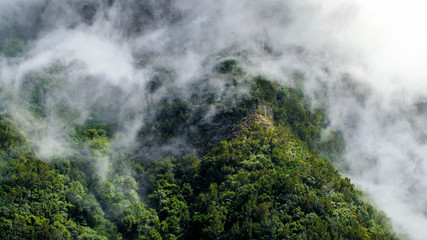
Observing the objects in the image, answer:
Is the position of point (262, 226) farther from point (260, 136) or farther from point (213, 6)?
point (213, 6)

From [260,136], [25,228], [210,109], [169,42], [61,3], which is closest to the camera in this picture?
[25,228]

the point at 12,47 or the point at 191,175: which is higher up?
the point at 12,47

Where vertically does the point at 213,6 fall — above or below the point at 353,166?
above

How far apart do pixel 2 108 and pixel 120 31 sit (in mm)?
54867

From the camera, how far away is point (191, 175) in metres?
93.6

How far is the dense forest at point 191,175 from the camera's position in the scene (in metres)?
72.5

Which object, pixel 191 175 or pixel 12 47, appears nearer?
pixel 191 175

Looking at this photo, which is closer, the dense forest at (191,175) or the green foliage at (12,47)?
the dense forest at (191,175)

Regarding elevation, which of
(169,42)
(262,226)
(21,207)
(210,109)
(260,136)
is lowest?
(262,226)

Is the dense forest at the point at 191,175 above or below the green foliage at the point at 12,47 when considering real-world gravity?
below

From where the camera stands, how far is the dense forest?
7250cm

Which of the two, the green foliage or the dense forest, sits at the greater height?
the green foliage

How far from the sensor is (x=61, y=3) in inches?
4988

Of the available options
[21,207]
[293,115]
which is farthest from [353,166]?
[21,207]
